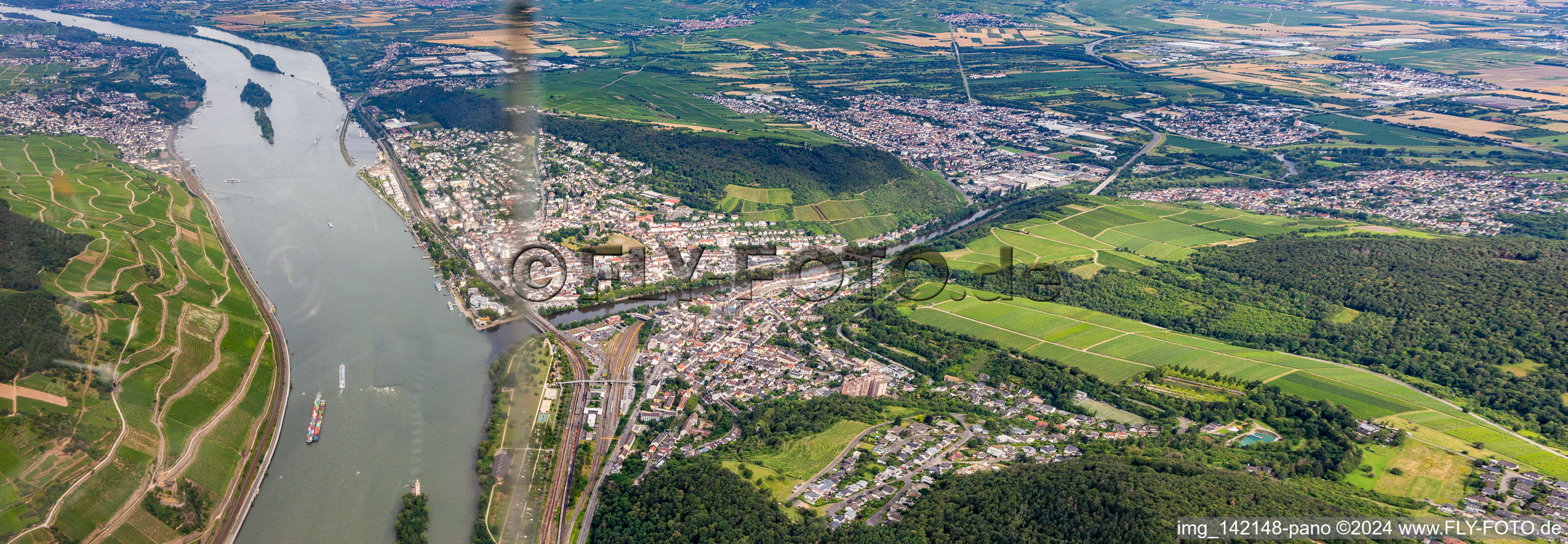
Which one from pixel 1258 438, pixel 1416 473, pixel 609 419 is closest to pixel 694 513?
pixel 609 419

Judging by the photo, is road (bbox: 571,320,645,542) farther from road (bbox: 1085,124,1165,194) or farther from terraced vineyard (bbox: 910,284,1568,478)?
road (bbox: 1085,124,1165,194)

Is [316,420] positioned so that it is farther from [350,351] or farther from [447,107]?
[447,107]

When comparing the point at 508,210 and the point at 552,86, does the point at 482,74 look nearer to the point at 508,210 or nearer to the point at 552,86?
the point at 552,86

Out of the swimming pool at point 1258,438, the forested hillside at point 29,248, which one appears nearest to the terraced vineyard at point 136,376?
the forested hillside at point 29,248

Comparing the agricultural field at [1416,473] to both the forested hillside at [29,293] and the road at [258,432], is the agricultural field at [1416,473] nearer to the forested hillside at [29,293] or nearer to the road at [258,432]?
the road at [258,432]

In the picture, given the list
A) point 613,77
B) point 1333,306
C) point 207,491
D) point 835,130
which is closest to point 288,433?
point 207,491

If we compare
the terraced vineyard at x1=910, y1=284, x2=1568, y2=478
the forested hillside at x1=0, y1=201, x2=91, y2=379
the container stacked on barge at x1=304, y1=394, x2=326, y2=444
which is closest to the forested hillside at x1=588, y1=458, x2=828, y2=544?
the container stacked on barge at x1=304, y1=394, x2=326, y2=444

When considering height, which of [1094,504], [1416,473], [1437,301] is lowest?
[1416,473]
